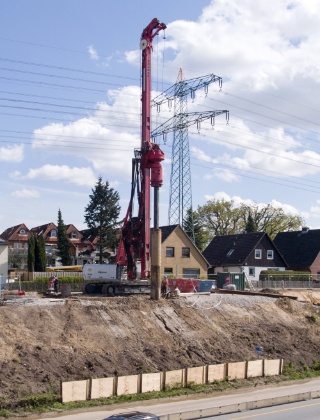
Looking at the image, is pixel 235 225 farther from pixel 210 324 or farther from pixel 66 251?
pixel 210 324

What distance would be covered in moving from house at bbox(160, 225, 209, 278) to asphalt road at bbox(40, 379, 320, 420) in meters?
40.7

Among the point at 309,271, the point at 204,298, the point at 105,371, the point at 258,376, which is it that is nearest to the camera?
the point at 105,371

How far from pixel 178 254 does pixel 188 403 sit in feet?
151

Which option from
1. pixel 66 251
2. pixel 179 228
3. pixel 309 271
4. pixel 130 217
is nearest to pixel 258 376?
pixel 130 217

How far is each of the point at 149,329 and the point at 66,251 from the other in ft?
180

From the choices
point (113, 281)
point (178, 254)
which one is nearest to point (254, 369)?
point (113, 281)

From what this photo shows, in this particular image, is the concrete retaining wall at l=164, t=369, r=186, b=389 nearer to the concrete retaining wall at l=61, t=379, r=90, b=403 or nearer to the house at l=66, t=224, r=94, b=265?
the concrete retaining wall at l=61, t=379, r=90, b=403

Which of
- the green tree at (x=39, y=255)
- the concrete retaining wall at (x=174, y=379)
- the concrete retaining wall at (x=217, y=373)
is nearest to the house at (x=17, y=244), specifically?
the green tree at (x=39, y=255)

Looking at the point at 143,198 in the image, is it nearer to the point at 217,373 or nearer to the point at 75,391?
the point at 217,373

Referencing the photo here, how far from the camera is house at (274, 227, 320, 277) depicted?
80688 mm

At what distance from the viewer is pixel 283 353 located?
121 ft

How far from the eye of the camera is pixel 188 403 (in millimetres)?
26422

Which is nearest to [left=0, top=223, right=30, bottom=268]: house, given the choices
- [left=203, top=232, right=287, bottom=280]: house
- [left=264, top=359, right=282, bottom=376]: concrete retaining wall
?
[left=203, top=232, right=287, bottom=280]: house

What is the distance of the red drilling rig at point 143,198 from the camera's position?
41375 millimetres
